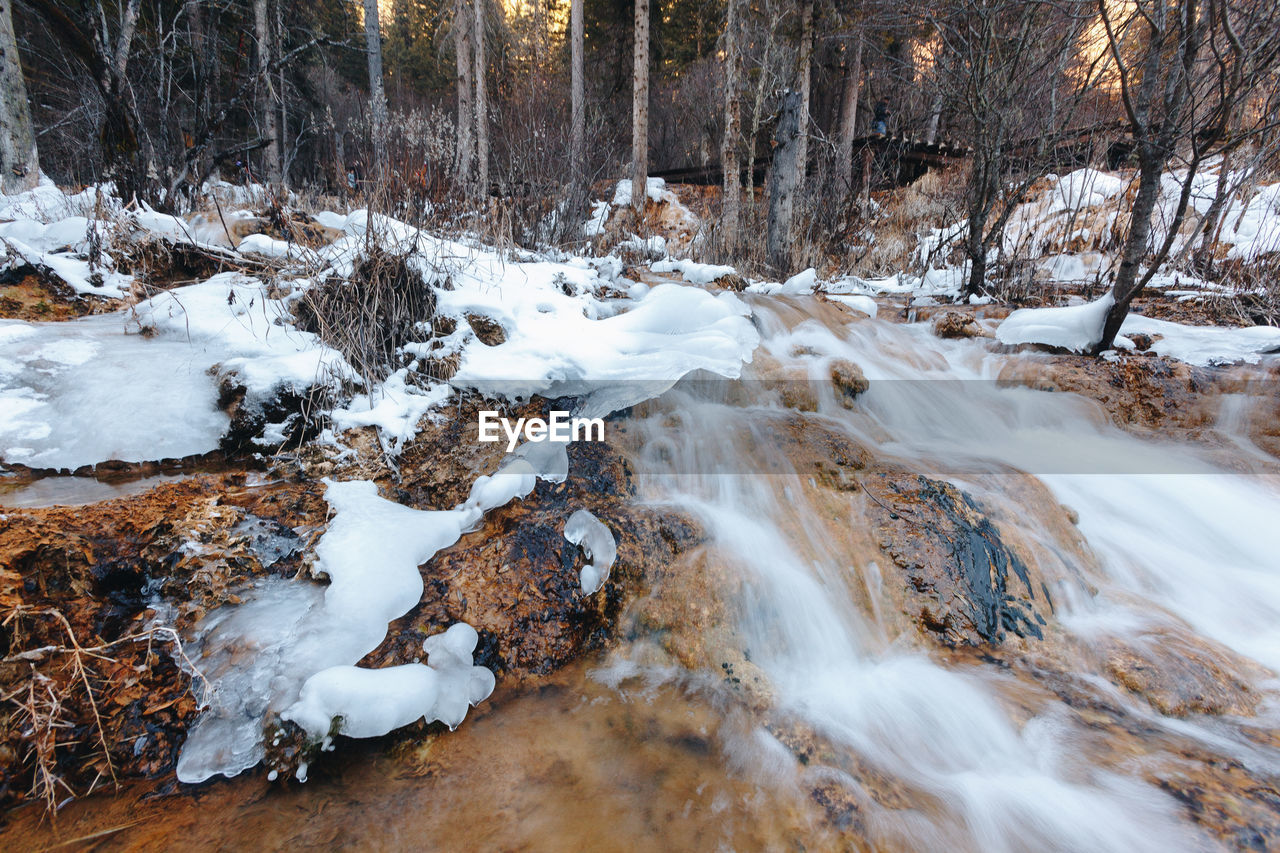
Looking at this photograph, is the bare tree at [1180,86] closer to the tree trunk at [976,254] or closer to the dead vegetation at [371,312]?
the tree trunk at [976,254]

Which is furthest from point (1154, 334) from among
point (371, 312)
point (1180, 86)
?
point (371, 312)

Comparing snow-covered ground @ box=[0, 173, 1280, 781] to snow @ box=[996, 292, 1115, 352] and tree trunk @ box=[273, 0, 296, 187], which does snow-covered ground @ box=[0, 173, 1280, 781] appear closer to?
snow @ box=[996, 292, 1115, 352]

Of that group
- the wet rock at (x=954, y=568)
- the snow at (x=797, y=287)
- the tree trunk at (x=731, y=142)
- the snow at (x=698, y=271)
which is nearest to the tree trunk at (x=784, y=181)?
the tree trunk at (x=731, y=142)

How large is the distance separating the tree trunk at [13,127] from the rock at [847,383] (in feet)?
28.9

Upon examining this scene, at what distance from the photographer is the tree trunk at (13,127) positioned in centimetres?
576

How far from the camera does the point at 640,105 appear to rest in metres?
10.1

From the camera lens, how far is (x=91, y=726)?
1.29 metres

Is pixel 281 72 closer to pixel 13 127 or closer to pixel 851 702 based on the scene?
pixel 13 127

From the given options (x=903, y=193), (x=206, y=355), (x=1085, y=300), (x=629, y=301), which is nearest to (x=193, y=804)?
(x=206, y=355)

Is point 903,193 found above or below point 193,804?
above

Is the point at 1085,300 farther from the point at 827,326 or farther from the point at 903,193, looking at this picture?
the point at 903,193

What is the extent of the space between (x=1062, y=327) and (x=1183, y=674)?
8.59 ft

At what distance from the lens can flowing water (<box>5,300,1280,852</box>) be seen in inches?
50.1

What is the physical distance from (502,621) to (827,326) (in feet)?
10.6
